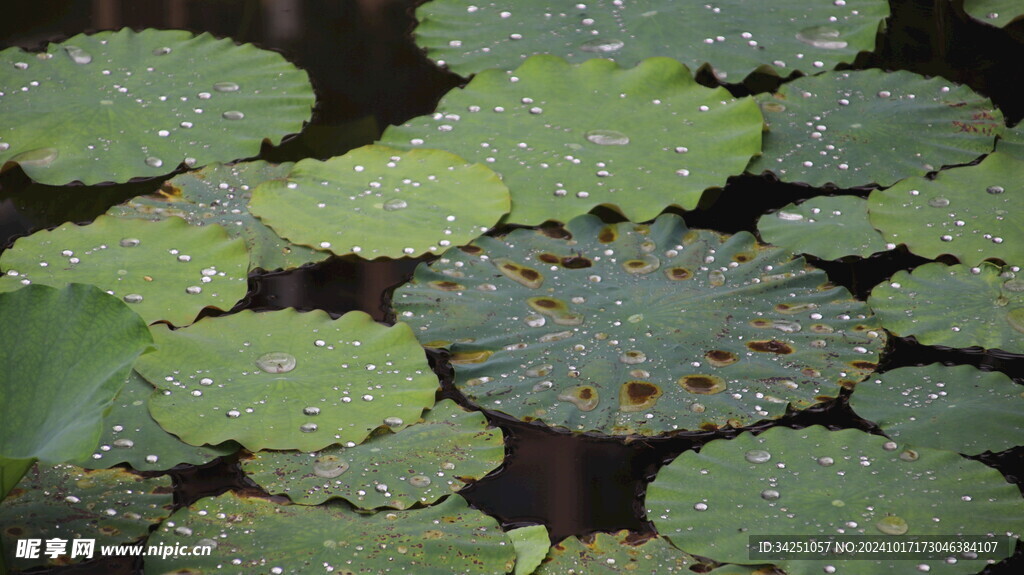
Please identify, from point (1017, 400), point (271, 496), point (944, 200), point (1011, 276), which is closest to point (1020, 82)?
point (944, 200)

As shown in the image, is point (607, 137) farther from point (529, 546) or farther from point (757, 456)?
point (529, 546)

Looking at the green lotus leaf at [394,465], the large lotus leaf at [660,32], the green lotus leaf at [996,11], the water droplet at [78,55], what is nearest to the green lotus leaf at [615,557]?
the green lotus leaf at [394,465]

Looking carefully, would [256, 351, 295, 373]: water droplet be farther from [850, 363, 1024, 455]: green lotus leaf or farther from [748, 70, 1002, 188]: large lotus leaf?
[748, 70, 1002, 188]: large lotus leaf

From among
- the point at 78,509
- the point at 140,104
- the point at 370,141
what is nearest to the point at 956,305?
the point at 370,141

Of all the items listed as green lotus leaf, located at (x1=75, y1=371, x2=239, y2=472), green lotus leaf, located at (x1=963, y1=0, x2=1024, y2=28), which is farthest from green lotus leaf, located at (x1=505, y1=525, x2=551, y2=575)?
green lotus leaf, located at (x1=963, y1=0, x2=1024, y2=28)

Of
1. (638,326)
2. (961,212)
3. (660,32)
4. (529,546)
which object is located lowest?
(529,546)

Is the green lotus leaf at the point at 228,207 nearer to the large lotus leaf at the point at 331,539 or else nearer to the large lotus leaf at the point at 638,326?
the large lotus leaf at the point at 638,326

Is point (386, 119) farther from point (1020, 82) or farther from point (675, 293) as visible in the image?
point (1020, 82)
